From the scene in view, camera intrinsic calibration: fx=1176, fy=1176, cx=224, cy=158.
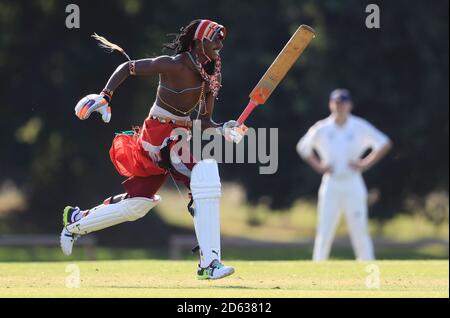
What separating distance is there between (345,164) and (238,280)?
531cm

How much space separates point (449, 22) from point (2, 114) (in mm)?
7694

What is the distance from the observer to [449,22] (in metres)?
19.9

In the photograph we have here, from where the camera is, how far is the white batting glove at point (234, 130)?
836 cm

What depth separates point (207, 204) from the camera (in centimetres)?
809

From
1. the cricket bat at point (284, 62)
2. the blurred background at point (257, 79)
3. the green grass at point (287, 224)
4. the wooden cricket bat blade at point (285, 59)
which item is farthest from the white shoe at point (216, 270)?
the green grass at point (287, 224)

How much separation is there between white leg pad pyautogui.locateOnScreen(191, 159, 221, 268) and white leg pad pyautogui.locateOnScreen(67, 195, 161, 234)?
0.52m

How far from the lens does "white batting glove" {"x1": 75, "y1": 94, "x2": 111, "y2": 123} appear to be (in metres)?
8.06

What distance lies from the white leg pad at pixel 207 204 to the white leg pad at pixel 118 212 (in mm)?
522

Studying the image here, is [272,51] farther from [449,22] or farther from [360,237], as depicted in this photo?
[360,237]

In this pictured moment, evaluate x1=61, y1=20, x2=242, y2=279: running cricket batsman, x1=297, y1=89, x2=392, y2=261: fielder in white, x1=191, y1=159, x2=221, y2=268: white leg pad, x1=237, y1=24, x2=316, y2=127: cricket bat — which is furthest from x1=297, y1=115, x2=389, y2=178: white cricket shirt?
x1=191, y1=159, x2=221, y2=268: white leg pad

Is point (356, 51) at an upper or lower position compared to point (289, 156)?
upper
